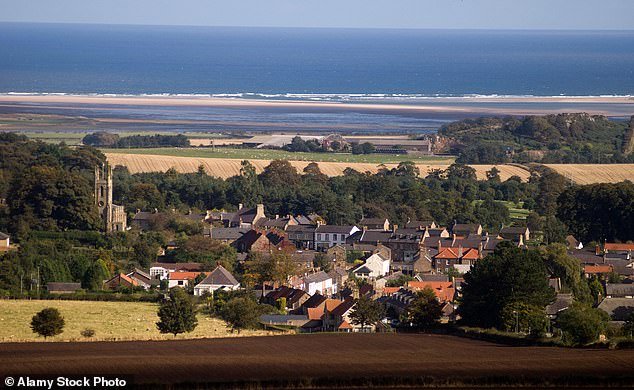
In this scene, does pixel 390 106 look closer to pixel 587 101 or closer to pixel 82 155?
pixel 587 101

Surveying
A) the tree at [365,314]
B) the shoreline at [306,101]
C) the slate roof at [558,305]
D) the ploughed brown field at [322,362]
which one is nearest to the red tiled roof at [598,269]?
the slate roof at [558,305]

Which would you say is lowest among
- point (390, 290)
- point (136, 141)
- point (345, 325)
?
point (345, 325)

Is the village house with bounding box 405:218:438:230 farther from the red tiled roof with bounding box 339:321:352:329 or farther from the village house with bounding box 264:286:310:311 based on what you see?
the red tiled roof with bounding box 339:321:352:329

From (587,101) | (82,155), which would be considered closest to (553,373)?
(82,155)

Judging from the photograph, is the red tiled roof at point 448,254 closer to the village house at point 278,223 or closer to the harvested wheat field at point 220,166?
the village house at point 278,223

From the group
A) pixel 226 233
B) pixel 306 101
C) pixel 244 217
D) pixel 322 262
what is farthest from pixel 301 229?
pixel 306 101

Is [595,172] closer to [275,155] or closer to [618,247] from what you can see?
[275,155]

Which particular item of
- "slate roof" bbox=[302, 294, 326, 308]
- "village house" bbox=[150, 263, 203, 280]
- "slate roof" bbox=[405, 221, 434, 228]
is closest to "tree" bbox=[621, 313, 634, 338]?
"slate roof" bbox=[302, 294, 326, 308]
